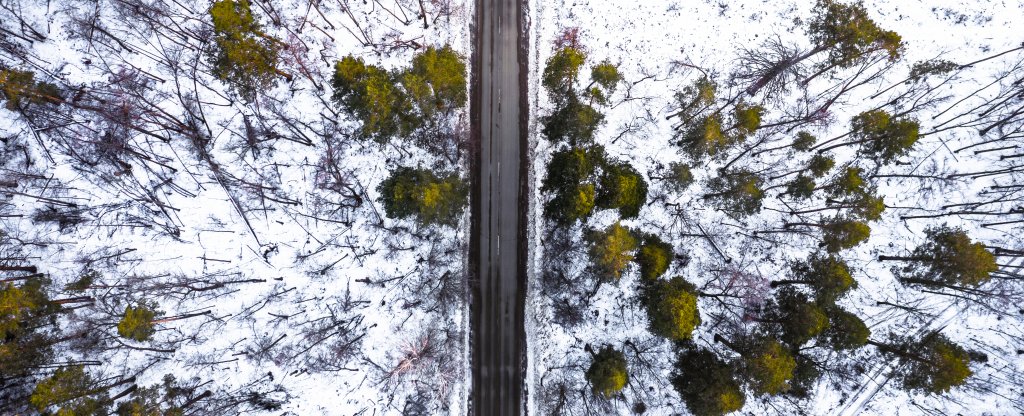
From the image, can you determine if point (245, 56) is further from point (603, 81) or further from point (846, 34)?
point (846, 34)

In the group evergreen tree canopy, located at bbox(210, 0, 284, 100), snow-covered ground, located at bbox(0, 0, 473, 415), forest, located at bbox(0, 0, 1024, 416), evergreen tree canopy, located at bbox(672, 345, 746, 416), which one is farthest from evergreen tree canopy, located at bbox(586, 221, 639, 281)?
evergreen tree canopy, located at bbox(210, 0, 284, 100)

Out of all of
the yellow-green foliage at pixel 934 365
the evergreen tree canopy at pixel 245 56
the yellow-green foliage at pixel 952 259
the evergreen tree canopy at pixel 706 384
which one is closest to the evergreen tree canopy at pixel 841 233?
the yellow-green foliage at pixel 952 259

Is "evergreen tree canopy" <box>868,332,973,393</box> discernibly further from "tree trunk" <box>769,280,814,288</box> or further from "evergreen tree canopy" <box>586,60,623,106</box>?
"evergreen tree canopy" <box>586,60,623,106</box>

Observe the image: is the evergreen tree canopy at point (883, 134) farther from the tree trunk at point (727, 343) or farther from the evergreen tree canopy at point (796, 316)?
the tree trunk at point (727, 343)

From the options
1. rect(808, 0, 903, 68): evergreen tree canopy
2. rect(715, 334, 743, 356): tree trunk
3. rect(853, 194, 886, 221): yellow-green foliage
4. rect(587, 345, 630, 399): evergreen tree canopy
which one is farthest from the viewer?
rect(808, 0, 903, 68): evergreen tree canopy

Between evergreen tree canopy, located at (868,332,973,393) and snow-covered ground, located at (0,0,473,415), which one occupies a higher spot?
snow-covered ground, located at (0,0,473,415)

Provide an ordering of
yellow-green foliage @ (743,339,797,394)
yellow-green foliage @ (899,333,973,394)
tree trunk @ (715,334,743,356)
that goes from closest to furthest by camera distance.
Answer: yellow-green foliage @ (743,339,797,394)
yellow-green foliage @ (899,333,973,394)
tree trunk @ (715,334,743,356)
